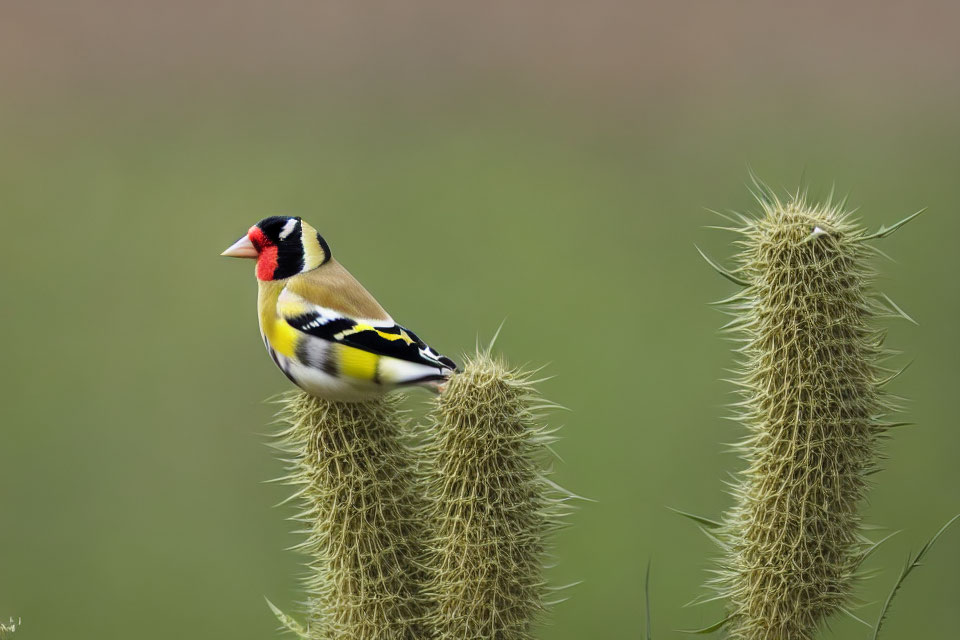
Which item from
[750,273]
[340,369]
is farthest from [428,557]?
[750,273]

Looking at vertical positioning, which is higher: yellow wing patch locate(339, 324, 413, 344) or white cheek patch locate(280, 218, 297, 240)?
white cheek patch locate(280, 218, 297, 240)

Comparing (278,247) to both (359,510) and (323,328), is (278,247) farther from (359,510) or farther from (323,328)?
(359,510)

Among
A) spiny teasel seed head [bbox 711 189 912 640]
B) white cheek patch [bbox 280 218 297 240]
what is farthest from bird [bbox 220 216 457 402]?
spiny teasel seed head [bbox 711 189 912 640]

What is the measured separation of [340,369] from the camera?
97cm

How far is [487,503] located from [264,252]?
1.19 ft

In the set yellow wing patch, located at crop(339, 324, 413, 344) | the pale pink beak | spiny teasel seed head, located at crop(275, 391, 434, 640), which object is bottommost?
spiny teasel seed head, located at crop(275, 391, 434, 640)

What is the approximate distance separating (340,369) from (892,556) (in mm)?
1633

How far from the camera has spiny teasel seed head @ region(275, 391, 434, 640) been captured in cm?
102

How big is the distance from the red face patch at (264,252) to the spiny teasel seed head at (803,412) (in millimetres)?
502

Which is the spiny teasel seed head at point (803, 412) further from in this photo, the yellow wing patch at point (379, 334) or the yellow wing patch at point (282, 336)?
the yellow wing patch at point (282, 336)

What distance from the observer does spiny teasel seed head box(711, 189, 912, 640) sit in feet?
3.32

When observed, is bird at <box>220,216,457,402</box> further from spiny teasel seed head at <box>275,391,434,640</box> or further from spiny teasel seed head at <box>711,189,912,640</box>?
spiny teasel seed head at <box>711,189,912,640</box>

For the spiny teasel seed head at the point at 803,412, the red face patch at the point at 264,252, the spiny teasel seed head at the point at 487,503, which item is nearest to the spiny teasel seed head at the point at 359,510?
the spiny teasel seed head at the point at 487,503

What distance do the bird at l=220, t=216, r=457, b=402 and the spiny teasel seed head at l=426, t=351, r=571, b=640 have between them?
0.16ft
